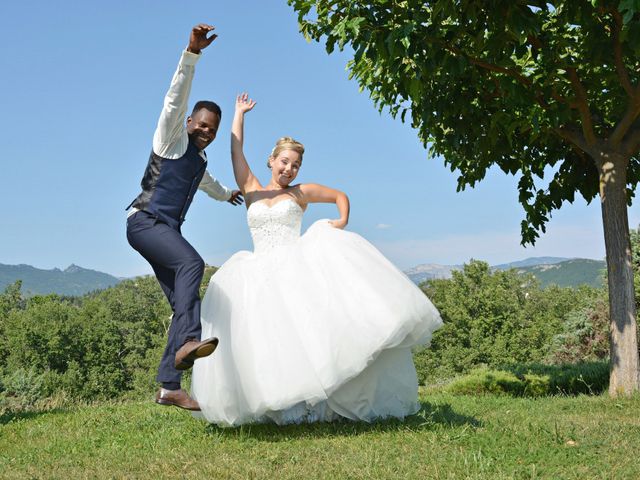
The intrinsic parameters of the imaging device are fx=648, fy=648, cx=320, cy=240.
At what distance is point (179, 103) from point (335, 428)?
3739 mm

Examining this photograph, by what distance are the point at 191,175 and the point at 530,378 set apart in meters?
11.9

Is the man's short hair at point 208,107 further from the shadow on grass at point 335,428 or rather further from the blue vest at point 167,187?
the shadow on grass at point 335,428

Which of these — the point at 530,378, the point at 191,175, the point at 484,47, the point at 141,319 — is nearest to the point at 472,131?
the point at 484,47

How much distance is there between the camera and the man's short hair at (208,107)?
691 centimetres

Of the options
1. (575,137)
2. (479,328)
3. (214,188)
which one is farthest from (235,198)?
(479,328)

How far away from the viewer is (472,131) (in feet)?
36.5

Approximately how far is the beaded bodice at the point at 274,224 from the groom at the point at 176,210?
0.86 meters

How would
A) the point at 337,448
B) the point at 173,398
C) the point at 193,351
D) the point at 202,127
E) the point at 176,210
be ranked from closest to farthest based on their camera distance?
the point at 193,351
the point at 337,448
the point at 173,398
the point at 176,210
the point at 202,127

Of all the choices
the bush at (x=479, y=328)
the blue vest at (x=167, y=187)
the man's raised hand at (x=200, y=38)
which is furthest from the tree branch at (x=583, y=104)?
the bush at (x=479, y=328)

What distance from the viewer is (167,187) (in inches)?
257

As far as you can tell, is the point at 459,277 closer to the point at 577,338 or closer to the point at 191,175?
the point at 577,338

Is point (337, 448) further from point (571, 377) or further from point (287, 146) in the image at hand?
point (571, 377)

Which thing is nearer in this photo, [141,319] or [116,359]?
[116,359]

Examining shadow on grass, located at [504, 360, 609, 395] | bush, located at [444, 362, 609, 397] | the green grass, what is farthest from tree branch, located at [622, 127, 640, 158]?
bush, located at [444, 362, 609, 397]
